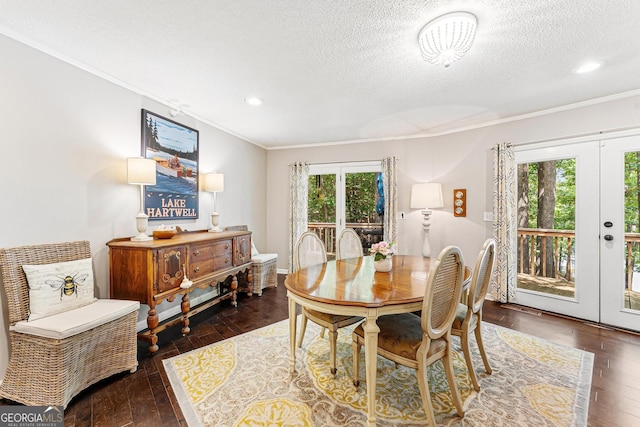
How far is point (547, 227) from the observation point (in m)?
3.50

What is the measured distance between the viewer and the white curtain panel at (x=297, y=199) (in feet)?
16.7

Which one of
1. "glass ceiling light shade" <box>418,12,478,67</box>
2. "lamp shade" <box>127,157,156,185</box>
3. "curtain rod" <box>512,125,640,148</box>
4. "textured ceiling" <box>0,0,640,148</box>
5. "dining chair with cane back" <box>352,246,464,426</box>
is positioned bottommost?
"dining chair with cane back" <box>352,246,464,426</box>

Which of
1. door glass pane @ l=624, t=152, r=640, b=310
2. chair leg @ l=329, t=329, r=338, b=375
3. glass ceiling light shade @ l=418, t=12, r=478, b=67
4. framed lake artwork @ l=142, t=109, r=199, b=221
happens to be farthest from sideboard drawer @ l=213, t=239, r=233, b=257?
door glass pane @ l=624, t=152, r=640, b=310

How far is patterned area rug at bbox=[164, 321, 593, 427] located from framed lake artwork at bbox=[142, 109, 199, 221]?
161 cm

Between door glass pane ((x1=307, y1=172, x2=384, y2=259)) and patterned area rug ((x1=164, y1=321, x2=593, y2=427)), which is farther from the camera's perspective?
door glass pane ((x1=307, y1=172, x2=384, y2=259))

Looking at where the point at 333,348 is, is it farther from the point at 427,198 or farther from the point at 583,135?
the point at 583,135

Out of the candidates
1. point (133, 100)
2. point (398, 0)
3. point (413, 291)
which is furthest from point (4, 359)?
point (398, 0)

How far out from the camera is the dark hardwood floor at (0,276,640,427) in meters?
1.69

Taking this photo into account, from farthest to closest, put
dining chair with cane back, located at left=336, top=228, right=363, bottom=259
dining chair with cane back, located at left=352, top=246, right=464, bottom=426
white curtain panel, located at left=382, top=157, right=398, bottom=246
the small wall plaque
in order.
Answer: white curtain panel, located at left=382, top=157, right=398, bottom=246 < the small wall plaque < dining chair with cane back, located at left=336, top=228, right=363, bottom=259 < dining chair with cane back, located at left=352, top=246, right=464, bottom=426

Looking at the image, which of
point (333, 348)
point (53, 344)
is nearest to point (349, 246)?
point (333, 348)

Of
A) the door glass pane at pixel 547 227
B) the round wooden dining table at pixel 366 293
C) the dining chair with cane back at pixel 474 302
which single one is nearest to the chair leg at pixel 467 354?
the dining chair with cane back at pixel 474 302

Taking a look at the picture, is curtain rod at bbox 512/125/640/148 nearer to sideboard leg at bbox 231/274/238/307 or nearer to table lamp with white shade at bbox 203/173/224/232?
table lamp with white shade at bbox 203/173/224/232

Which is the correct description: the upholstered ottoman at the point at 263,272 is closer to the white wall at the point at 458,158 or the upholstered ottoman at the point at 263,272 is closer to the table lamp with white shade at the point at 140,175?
the white wall at the point at 458,158

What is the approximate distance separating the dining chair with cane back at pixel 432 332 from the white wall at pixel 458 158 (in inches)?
107
